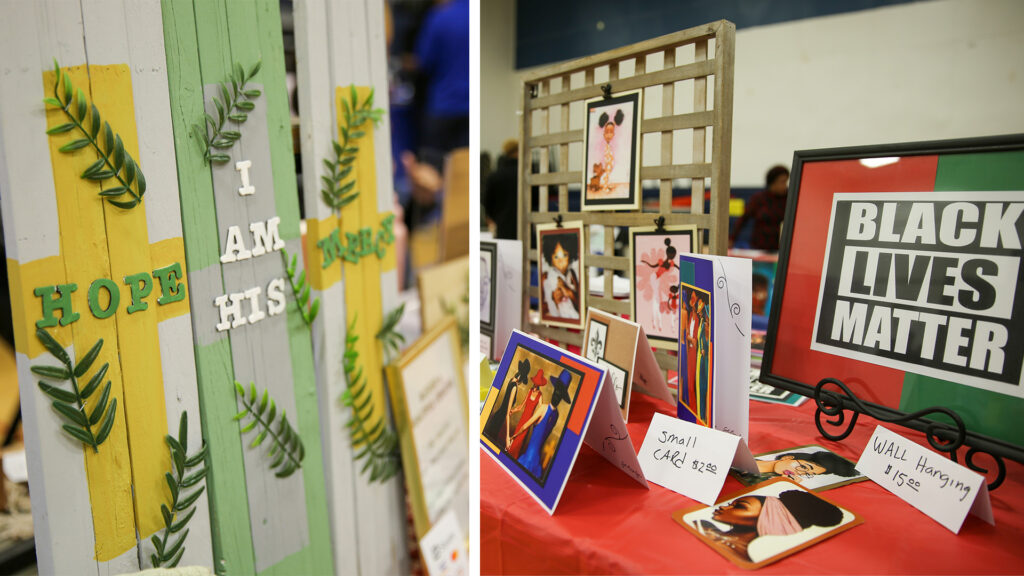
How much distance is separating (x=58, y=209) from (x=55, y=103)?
0.16m

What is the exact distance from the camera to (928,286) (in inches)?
36.2

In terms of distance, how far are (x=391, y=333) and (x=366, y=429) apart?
258mm

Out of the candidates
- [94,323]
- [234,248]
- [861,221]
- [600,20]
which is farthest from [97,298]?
[600,20]

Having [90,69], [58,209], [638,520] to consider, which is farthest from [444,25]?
[638,520]

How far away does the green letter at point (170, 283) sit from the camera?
3.61 ft

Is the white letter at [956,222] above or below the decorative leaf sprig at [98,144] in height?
below

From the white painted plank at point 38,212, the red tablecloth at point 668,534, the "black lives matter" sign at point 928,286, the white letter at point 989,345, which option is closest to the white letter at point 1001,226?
the "black lives matter" sign at point 928,286

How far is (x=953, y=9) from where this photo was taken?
3.42 metres

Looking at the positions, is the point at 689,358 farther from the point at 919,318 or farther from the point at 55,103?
the point at 55,103

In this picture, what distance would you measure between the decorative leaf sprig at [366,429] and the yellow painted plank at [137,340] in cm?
46

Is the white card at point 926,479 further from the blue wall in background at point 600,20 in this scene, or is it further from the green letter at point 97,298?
the green letter at point 97,298

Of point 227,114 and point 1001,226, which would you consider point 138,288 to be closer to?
point 227,114

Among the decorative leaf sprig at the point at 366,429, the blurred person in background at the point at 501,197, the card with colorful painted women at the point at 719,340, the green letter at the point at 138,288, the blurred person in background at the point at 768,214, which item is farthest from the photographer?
the blurred person in background at the point at 768,214

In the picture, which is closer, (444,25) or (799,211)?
(799,211)
